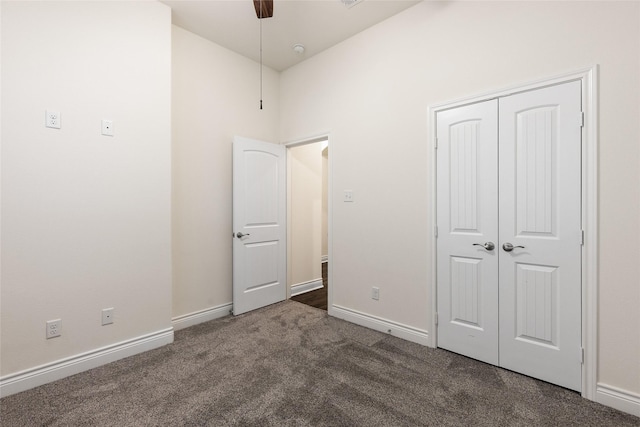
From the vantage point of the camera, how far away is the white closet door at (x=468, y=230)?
219 centimetres

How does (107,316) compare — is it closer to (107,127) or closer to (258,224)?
(107,127)

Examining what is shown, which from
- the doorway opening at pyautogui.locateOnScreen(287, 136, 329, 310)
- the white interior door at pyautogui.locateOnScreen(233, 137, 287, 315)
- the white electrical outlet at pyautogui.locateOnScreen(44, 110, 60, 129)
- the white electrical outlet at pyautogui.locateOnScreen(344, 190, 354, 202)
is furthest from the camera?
the doorway opening at pyautogui.locateOnScreen(287, 136, 329, 310)

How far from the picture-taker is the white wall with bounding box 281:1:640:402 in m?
1.70

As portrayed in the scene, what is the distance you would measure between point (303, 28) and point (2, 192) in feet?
9.09

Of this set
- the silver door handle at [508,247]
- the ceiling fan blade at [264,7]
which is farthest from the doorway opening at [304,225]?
the silver door handle at [508,247]

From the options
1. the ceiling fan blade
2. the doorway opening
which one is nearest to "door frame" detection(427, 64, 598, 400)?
the ceiling fan blade

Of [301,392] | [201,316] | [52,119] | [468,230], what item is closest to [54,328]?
[201,316]

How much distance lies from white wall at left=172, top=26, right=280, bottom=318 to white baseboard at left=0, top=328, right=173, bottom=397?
41cm

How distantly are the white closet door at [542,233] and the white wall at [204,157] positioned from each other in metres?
2.71

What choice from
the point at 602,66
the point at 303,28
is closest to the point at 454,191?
the point at 602,66

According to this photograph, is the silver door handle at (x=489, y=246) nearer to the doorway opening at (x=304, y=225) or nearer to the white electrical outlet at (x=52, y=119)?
the doorway opening at (x=304, y=225)

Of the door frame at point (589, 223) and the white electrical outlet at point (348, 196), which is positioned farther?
the white electrical outlet at point (348, 196)

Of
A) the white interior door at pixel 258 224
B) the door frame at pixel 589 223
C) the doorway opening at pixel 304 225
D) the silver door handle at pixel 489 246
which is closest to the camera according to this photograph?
the door frame at pixel 589 223

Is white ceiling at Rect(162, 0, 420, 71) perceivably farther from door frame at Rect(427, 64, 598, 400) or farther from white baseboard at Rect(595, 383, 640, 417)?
white baseboard at Rect(595, 383, 640, 417)
